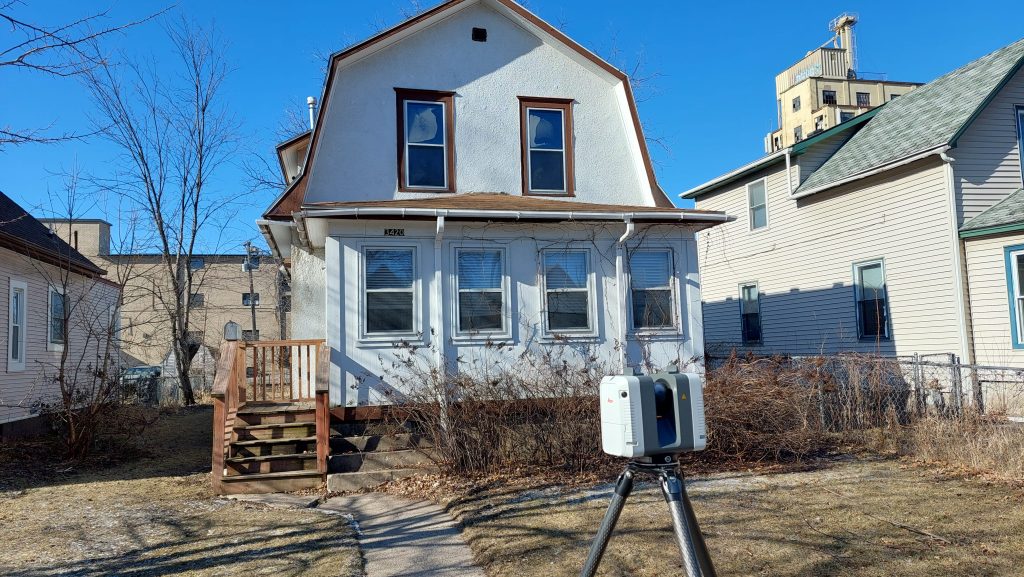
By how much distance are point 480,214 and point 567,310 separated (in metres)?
1.96

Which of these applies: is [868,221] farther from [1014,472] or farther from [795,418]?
[1014,472]

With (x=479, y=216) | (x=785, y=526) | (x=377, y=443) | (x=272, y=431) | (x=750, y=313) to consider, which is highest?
(x=479, y=216)

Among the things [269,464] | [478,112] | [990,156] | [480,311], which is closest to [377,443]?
[269,464]

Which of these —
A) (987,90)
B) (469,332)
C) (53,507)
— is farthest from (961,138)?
(53,507)

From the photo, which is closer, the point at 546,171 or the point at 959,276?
the point at 546,171

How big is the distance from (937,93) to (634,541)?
47.4 feet

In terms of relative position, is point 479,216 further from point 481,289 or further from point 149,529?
point 149,529

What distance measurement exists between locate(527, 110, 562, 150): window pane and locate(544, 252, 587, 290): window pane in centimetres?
228

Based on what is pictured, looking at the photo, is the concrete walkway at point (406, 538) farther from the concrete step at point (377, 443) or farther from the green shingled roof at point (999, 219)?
the green shingled roof at point (999, 219)

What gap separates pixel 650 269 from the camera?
10.9 meters

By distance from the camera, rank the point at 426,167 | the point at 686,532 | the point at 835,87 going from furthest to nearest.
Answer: the point at 835,87 < the point at 426,167 < the point at 686,532

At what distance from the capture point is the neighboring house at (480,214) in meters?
9.91

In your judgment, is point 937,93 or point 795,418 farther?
point 937,93

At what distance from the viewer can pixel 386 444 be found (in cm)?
927
